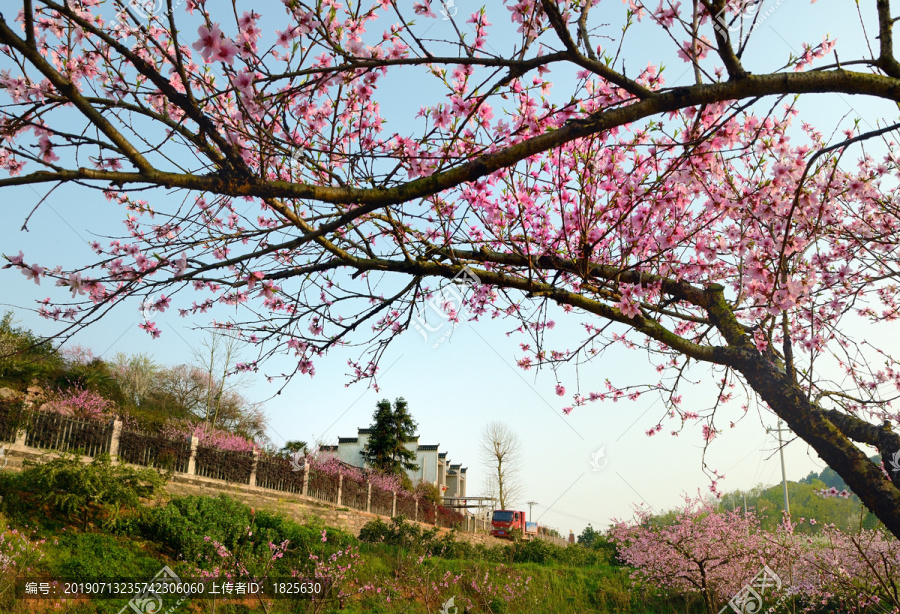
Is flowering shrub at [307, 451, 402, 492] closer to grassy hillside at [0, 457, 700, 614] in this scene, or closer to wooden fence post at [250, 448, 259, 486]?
wooden fence post at [250, 448, 259, 486]

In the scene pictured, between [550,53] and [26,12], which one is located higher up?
[550,53]

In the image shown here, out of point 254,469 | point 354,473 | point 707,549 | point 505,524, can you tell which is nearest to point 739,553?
point 707,549

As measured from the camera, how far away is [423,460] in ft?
115

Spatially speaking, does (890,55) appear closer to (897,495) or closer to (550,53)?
(550,53)

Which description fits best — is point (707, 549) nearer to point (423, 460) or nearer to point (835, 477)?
point (835, 477)

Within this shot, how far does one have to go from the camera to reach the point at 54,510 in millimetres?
8508

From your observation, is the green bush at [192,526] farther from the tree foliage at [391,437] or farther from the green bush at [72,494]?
the tree foliage at [391,437]

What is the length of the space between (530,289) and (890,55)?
2141 mm

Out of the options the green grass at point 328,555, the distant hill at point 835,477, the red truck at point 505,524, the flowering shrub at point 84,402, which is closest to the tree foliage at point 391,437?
the red truck at point 505,524

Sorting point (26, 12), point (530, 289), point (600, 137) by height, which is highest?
point (600, 137)

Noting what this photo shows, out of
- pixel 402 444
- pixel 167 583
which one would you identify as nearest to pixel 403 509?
pixel 402 444

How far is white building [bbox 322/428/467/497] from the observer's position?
34188 mm

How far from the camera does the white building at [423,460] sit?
34188 mm

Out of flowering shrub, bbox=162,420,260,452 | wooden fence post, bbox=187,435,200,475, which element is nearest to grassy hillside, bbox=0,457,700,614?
wooden fence post, bbox=187,435,200,475
